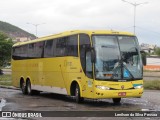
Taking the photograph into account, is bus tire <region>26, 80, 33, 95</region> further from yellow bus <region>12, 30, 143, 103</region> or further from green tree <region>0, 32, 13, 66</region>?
green tree <region>0, 32, 13, 66</region>

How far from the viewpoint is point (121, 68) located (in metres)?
19.0

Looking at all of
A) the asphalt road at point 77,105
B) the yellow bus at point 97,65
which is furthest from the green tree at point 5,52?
the asphalt road at point 77,105

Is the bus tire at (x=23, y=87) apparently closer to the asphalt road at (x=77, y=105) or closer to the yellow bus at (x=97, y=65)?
the yellow bus at (x=97, y=65)

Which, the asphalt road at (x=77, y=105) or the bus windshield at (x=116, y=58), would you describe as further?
the bus windshield at (x=116, y=58)

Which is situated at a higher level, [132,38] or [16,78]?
[132,38]

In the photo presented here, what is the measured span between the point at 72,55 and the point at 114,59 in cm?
240

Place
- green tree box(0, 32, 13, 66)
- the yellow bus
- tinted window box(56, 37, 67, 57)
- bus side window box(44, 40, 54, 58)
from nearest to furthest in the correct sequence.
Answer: the yellow bus < tinted window box(56, 37, 67, 57) < bus side window box(44, 40, 54, 58) < green tree box(0, 32, 13, 66)

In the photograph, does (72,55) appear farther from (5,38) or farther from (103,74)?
(5,38)

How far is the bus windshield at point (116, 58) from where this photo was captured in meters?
18.8

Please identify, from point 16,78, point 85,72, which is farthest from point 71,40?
point 16,78

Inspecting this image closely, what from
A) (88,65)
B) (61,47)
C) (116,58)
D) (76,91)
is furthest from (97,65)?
(61,47)

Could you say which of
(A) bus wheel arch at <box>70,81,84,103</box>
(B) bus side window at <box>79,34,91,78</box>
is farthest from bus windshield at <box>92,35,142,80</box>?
(A) bus wheel arch at <box>70,81,84,103</box>

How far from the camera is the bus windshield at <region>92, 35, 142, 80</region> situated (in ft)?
61.6

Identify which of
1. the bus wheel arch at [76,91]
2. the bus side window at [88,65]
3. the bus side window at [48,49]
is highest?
the bus side window at [48,49]
